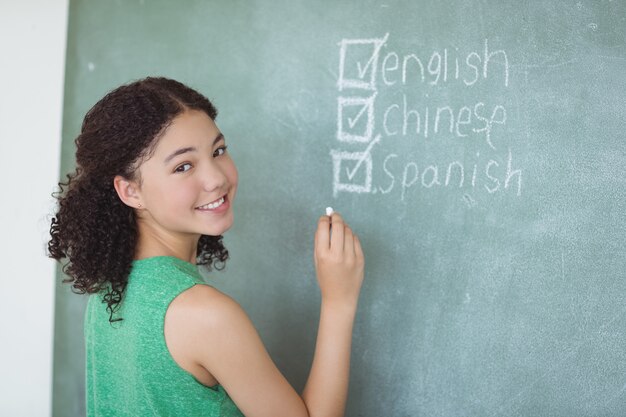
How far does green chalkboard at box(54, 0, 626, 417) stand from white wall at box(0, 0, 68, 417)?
457 mm

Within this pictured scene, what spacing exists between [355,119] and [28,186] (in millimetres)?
1035

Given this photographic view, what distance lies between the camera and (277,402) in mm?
1028

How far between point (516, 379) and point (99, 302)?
2.73 feet

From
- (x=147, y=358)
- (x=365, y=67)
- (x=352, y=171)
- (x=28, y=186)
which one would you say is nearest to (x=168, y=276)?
(x=147, y=358)

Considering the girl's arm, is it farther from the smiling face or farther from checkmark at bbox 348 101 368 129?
checkmark at bbox 348 101 368 129

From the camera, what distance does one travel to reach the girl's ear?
3.65 ft

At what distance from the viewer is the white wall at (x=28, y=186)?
182cm

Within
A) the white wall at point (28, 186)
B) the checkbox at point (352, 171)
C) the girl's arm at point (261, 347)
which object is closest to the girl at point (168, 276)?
the girl's arm at point (261, 347)

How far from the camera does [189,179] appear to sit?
108 cm

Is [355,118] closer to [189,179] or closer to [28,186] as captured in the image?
[189,179]

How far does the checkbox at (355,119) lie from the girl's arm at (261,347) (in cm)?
36

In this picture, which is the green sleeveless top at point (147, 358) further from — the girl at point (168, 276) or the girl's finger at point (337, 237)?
the girl's finger at point (337, 237)

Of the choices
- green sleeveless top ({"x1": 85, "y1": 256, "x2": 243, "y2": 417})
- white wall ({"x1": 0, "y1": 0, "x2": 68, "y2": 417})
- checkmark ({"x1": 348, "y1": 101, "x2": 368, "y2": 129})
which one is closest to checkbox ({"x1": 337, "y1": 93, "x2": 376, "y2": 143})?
checkmark ({"x1": 348, "y1": 101, "x2": 368, "y2": 129})

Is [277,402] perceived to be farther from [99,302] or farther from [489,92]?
[489,92]
